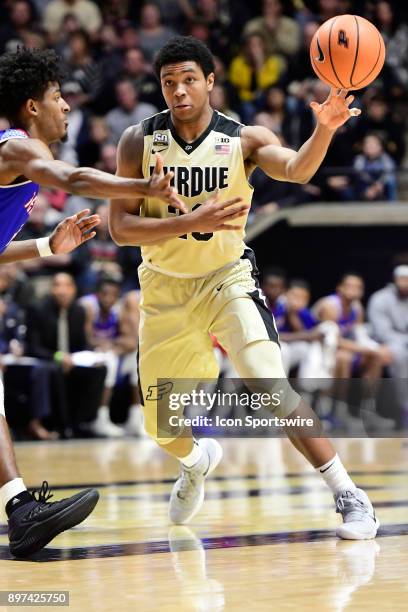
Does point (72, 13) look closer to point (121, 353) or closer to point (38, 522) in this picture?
point (121, 353)

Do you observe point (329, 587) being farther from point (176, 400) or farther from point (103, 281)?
point (103, 281)

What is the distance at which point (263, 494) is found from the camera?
268 inches

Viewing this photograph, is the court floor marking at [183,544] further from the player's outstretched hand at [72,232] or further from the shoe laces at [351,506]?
the player's outstretched hand at [72,232]

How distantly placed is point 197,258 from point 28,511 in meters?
1.44

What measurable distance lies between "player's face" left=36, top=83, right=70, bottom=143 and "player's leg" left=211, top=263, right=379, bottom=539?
A: 3.59 feet

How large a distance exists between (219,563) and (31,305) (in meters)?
7.71

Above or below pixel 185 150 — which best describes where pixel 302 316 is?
below

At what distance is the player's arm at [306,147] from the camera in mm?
4852

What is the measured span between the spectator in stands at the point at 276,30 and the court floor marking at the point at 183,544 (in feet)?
36.8

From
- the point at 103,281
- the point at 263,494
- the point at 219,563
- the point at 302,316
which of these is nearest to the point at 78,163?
the point at 103,281

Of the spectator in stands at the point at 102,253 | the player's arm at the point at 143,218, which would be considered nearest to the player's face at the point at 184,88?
the player's arm at the point at 143,218

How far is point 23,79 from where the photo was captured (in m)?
4.86

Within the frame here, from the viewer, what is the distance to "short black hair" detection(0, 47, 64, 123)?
4.86 m

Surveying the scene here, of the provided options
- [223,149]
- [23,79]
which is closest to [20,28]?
[223,149]
